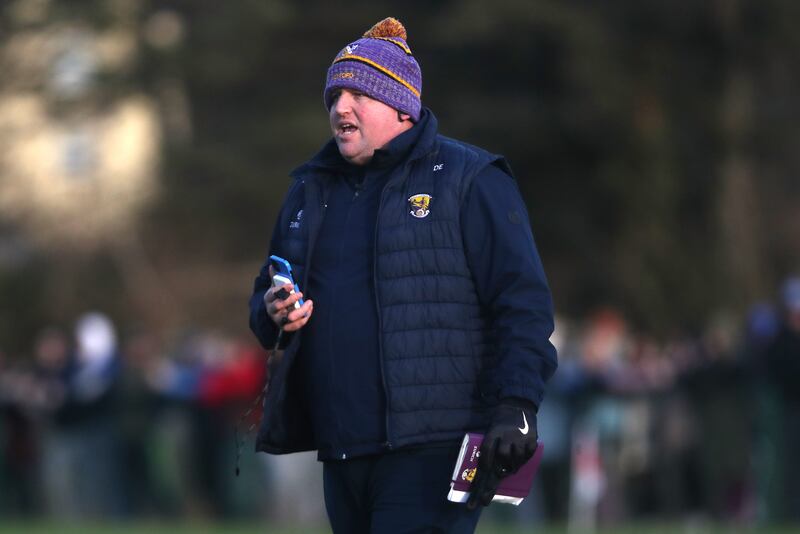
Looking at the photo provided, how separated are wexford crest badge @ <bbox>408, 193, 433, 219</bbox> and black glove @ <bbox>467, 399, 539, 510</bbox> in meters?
0.64

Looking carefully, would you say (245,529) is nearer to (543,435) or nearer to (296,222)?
(543,435)

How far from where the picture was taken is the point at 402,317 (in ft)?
18.5

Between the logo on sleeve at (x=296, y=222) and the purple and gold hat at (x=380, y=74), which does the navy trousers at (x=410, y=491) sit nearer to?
the logo on sleeve at (x=296, y=222)

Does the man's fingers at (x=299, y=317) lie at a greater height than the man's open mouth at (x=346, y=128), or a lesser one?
lesser

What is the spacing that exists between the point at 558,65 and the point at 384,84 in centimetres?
2269

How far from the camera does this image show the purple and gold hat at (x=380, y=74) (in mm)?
5871

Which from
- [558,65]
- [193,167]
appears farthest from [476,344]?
[193,167]

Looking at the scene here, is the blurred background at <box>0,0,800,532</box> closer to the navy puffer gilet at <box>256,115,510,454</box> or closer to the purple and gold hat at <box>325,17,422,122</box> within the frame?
the purple and gold hat at <box>325,17,422,122</box>

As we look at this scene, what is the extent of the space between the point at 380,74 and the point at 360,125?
0.18 m

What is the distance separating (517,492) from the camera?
18.9 ft

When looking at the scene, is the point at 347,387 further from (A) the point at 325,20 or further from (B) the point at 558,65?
(A) the point at 325,20

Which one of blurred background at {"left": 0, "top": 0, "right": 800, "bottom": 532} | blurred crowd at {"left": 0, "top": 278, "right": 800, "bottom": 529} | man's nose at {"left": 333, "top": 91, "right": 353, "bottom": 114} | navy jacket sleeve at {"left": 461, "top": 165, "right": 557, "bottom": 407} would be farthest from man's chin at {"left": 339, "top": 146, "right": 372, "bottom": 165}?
blurred crowd at {"left": 0, "top": 278, "right": 800, "bottom": 529}

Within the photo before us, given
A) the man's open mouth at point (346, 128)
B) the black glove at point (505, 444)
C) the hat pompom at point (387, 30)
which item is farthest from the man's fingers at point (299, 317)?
the hat pompom at point (387, 30)

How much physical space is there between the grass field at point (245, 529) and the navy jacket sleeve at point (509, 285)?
9.72 m
